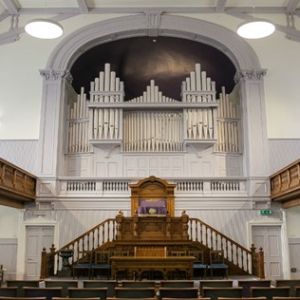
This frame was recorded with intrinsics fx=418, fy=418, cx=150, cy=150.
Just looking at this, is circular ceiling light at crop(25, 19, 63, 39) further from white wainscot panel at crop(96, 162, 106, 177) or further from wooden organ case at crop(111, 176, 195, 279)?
white wainscot panel at crop(96, 162, 106, 177)

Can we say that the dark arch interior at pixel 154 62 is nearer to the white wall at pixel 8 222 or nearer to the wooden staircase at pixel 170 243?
the white wall at pixel 8 222

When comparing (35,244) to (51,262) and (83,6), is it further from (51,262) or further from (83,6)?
(83,6)

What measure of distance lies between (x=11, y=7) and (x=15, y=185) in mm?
6702

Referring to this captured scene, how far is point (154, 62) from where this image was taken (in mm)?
15359

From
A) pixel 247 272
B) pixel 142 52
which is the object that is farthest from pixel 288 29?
pixel 247 272

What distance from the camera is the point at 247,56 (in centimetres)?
1436

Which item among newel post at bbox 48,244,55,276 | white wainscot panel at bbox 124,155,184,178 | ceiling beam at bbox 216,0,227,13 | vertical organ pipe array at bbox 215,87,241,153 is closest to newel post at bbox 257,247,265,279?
white wainscot panel at bbox 124,155,184,178

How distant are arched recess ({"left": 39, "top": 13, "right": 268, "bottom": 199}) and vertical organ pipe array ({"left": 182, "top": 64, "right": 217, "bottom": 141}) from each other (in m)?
1.06

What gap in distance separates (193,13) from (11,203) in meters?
8.97

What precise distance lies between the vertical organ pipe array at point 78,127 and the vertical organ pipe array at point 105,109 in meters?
0.40

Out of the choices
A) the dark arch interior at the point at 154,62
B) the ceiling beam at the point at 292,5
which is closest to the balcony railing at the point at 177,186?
the dark arch interior at the point at 154,62

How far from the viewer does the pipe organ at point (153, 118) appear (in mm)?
14102

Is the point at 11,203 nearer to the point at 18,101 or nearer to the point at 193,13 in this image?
the point at 18,101

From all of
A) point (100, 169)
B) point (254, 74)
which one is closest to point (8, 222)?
point (100, 169)
